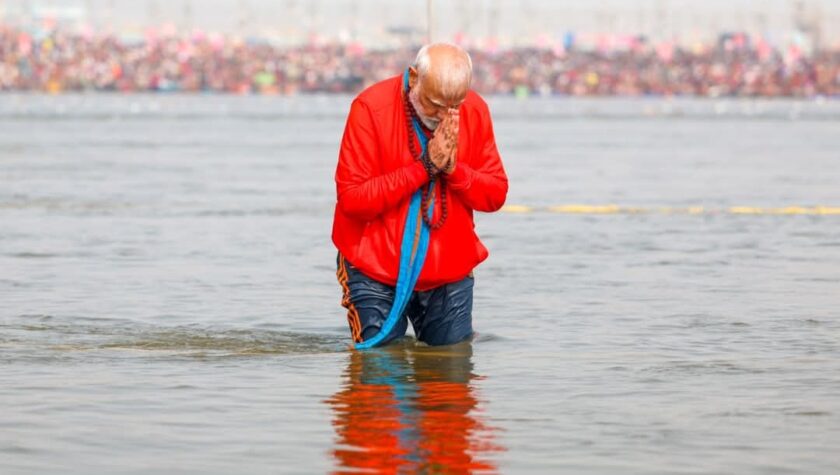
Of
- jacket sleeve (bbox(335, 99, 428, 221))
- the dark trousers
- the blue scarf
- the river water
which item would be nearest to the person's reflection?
the river water

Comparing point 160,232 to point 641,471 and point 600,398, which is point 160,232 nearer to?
point 600,398

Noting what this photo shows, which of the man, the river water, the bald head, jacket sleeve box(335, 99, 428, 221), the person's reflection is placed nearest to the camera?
the person's reflection

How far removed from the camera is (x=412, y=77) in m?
8.56

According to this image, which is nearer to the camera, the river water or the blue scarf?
the river water

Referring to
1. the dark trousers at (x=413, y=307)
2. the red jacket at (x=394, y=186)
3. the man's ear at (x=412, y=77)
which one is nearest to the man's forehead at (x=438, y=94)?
the man's ear at (x=412, y=77)

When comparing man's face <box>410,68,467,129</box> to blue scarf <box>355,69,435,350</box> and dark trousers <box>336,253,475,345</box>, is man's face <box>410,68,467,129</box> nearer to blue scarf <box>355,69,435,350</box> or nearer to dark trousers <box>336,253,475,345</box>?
blue scarf <box>355,69,435,350</box>

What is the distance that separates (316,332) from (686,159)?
34.1 m

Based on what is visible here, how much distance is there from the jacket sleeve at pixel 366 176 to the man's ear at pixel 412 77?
0.20 metres

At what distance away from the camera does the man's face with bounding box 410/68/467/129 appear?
831 cm

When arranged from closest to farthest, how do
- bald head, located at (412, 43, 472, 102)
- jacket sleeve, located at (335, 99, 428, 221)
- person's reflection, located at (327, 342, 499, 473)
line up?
person's reflection, located at (327, 342, 499, 473) < bald head, located at (412, 43, 472, 102) < jacket sleeve, located at (335, 99, 428, 221)

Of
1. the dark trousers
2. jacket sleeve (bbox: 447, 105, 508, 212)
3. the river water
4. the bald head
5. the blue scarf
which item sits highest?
the bald head

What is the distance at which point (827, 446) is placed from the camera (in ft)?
25.1

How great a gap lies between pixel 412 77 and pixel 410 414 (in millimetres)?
1352

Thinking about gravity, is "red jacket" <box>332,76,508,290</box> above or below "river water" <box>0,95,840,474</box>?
above
